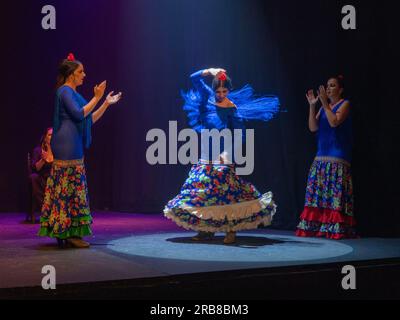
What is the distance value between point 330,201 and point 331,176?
0.21 m

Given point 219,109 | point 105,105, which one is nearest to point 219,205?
point 219,109

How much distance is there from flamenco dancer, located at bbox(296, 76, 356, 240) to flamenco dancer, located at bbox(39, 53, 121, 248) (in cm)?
187

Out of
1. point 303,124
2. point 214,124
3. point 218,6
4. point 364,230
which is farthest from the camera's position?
point 218,6

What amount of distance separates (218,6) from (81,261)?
3674 mm

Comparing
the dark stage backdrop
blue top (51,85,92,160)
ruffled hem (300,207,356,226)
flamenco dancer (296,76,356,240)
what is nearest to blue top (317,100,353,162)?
flamenco dancer (296,76,356,240)

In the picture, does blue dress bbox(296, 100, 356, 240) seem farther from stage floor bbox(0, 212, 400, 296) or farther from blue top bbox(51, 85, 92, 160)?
blue top bbox(51, 85, 92, 160)

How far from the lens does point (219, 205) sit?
4.70 m

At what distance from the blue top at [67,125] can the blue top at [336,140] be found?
207 centimetres

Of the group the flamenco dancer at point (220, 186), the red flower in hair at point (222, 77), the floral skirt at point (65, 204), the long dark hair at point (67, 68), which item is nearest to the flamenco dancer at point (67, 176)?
the floral skirt at point (65, 204)

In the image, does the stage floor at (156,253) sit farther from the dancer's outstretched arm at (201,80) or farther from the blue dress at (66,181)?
the dancer's outstretched arm at (201,80)

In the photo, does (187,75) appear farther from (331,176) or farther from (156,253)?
(156,253)

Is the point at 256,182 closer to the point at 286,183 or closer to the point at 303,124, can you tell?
the point at 286,183

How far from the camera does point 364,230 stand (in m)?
5.50
